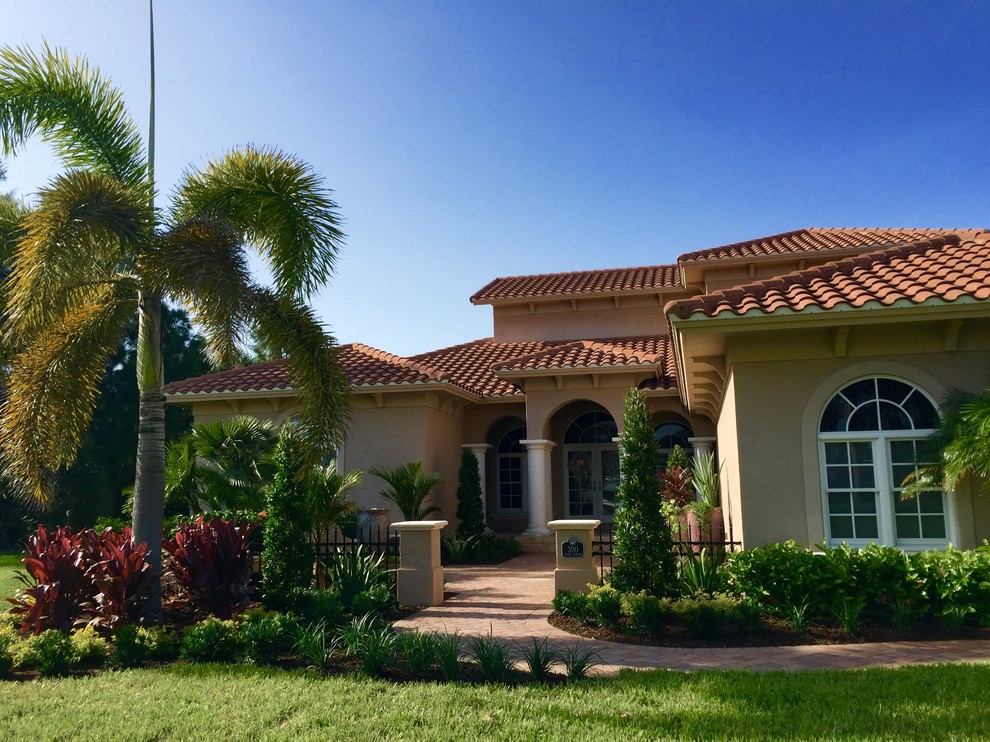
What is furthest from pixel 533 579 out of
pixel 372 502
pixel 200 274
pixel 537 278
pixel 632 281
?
pixel 537 278

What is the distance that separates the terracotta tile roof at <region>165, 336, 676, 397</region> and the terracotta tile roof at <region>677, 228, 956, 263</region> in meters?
2.76

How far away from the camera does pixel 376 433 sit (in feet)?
57.8

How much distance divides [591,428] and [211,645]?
14259 millimetres

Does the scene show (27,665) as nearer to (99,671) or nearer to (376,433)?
(99,671)

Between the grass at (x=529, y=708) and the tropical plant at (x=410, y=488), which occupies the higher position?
the tropical plant at (x=410, y=488)

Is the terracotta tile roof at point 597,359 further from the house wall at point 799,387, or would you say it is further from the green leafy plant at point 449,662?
the green leafy plant at point 449,662

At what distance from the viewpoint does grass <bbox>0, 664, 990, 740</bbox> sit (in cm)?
534

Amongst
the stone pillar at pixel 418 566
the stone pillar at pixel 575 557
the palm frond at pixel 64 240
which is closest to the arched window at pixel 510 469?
the stone pillar at pixel 418 566

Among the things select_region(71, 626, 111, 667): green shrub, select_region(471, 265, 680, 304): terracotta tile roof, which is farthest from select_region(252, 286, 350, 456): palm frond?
select_region(471, 265, 680, 304): terracotta tile roof

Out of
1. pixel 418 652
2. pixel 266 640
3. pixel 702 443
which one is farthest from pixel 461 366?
pixel 418 652

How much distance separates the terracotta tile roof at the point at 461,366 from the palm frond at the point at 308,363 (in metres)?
6.70

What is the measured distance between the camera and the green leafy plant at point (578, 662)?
6.66 meters

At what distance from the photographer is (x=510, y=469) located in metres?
21.2

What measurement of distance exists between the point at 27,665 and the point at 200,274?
450 cm
